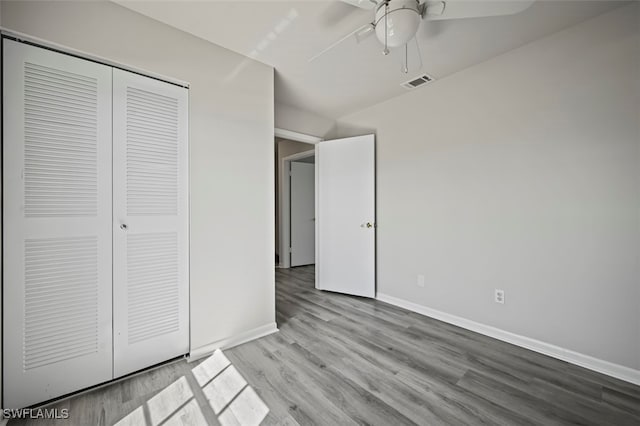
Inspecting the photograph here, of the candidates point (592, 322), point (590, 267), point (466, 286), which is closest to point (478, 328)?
→ point (466, 286)

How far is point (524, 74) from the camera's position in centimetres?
225

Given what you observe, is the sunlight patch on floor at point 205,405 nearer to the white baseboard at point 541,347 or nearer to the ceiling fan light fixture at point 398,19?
the white baseboard at point 541,347

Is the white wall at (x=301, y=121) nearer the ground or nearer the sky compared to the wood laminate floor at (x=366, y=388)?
nearer the sky

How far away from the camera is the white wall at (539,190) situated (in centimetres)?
185

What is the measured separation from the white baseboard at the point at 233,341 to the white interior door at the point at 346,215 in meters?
1.35

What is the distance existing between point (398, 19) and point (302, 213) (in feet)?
13.9

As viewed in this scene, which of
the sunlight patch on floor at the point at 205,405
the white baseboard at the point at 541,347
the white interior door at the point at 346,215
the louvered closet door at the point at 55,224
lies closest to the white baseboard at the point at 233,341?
the sunlight patch on floor at the point at 205,405

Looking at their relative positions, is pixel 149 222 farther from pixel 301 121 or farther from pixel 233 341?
pixel 301 121

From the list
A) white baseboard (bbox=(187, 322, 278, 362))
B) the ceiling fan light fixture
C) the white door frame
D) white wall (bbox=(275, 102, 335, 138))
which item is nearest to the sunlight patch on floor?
white baseboard (bbox=(187, 322, 278, 362))

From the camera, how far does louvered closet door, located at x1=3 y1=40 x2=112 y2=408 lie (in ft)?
4.83

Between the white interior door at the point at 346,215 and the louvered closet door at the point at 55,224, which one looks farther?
the white interior door at the point at 346,215

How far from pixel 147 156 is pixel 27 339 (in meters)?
1.27

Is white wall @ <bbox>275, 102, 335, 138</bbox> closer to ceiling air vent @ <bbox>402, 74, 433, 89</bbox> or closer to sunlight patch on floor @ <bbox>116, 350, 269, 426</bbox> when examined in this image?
ceiling air vent @ <bbox>402, 74, 433, 89</bbox>

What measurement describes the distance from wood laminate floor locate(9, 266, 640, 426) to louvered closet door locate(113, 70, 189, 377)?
0.96 feet
